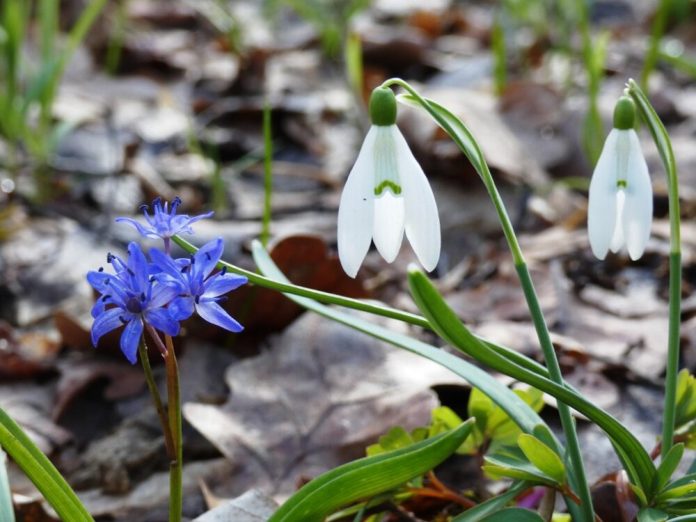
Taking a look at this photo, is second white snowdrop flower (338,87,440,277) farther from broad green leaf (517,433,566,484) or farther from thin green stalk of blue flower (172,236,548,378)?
broad green leaf (517,433,566,484)

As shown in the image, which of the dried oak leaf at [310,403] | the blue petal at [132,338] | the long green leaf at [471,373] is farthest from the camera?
the dried oak leaf at [310,403]

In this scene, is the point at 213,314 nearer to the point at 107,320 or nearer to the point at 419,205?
the point at 107,320

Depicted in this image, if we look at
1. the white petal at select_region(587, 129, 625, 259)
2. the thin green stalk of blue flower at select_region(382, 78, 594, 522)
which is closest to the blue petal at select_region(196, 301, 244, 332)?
the thin green stalk of blue flower at select_region(382, 78, 594, 522)

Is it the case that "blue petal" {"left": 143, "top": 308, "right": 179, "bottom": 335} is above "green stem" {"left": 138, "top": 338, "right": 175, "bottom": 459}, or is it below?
above

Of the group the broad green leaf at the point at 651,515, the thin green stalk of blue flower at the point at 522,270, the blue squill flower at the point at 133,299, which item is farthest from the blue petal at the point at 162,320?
the broad green leaf at the point at 651,515

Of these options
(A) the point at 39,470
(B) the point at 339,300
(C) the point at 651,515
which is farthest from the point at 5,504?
(C) the point at 651,515

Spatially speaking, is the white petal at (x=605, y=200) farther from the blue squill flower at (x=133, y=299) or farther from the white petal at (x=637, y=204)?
the blue squill flower at (x=133, y=299)

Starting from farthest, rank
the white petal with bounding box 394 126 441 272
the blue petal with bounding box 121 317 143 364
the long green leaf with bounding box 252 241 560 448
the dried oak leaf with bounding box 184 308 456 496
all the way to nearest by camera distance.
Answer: the dried oak leaf with bounding box 184 308 456 496 → the long green leaf with bounding box 252 241 560 448 → the white petal with bounding box 394 126 441 272 → the blue petal with bounding box 121 317 143 364
